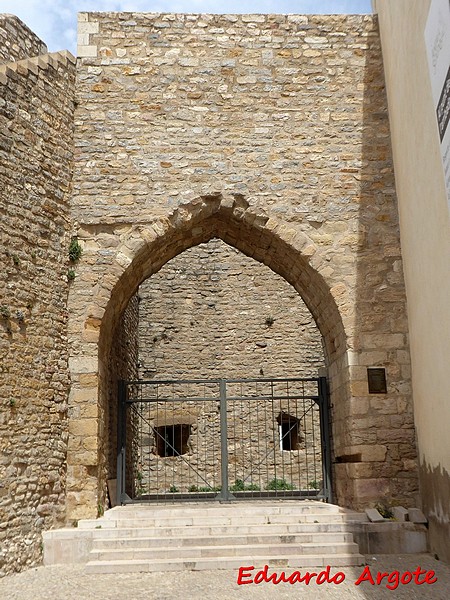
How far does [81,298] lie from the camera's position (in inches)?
267

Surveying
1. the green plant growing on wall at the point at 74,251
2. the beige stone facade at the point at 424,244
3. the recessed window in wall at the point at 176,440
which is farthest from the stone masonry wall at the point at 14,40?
the recessed window in wall at the point at 176,440

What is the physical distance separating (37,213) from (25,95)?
1203 millimetres

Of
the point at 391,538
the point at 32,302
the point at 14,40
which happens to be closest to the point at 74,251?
the point at 32,302

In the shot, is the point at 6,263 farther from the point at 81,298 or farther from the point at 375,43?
the point at 375,43

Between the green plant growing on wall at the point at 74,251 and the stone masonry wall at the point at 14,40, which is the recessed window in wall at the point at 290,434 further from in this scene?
the stone masonry wall at the point at 14,40

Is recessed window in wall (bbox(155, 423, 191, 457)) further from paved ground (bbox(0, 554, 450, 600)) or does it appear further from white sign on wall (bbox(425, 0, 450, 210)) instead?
white sign on wall (bbox(425, 0, 450, 210))

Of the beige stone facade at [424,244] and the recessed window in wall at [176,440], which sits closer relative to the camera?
the beige stone facade at [424,244]

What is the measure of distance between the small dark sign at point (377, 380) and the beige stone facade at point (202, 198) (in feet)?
0.17

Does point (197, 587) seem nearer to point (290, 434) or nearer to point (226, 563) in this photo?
point (226, 563)

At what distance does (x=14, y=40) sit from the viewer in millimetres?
7914

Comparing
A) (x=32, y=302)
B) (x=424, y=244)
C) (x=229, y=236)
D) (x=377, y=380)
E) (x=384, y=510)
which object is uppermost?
(x=229, y=236)

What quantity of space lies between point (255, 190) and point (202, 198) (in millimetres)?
586

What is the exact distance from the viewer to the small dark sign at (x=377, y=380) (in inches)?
263

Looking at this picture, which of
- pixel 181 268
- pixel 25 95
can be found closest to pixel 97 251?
pixel 25 95
